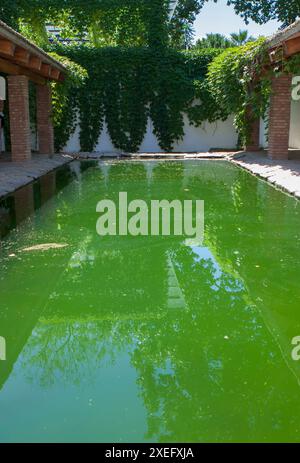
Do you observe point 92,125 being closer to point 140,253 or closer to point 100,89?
point 100,89

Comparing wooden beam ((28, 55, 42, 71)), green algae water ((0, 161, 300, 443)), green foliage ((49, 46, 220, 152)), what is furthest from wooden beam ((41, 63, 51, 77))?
green algae water ((0, 161, 300, 443))

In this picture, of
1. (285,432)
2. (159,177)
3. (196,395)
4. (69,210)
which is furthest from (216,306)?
(159,177)

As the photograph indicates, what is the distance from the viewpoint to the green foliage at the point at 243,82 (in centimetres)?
1130

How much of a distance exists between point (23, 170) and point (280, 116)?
5.82m

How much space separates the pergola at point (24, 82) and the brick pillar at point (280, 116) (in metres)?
4.99

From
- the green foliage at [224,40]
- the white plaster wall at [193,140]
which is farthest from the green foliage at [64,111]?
the green foliage at [224,40]

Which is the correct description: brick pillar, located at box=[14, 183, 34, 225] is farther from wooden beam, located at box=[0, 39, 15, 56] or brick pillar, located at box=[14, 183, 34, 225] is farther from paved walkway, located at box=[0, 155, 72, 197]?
wooden beam, located at box=[0, 39, 15, 56]

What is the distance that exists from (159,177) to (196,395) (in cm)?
762

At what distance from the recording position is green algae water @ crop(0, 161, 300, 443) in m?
→ 2.23

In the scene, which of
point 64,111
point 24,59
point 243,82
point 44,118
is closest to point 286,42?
point 243,82

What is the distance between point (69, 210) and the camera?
6641 millimetres

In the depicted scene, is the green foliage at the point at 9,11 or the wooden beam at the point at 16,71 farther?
the green foliage at the point at 9,11

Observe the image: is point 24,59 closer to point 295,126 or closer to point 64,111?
point 64,111

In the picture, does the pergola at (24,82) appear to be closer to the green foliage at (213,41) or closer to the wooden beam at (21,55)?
the wooden beam at (21,55)
